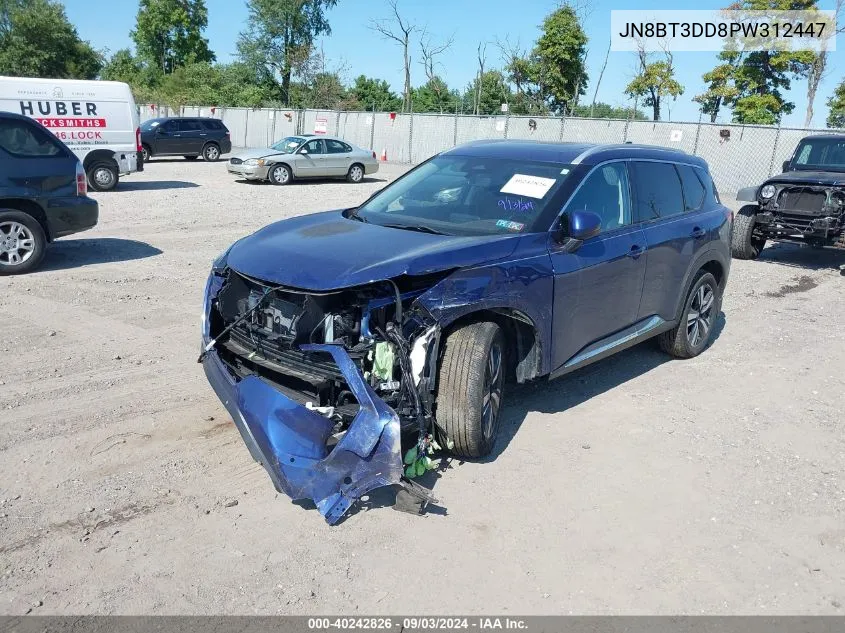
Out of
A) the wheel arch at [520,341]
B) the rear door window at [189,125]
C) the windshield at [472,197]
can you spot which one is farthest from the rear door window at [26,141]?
the rear door window at [189,125]

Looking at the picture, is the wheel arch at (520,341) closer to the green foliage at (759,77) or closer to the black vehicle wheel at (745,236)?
the black vehicle wheel at (745,236)

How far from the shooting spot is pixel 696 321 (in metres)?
6.59

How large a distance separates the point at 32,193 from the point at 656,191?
7.08 m

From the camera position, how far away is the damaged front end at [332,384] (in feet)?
11.8

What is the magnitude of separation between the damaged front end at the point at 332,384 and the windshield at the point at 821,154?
10272 mm

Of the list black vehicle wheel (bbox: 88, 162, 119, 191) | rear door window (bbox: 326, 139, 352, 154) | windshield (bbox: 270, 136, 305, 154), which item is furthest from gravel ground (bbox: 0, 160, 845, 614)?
rear door window (bbox: 326, 139, 352, 154)

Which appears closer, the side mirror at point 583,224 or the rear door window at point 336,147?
the side mirror at point 583,224

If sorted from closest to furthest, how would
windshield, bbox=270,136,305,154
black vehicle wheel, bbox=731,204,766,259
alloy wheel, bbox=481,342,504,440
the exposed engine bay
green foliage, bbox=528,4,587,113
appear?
1. alloy wheel, bbox=481,342,504,440
2. the exposed engine bay
3. black vehicle wheel, bbox=731,204,766,259
4. windshield, bbox=270,136,305,154
5. green foliage, bbox=528,4,587,113

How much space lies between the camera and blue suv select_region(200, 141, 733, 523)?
3.68 metres

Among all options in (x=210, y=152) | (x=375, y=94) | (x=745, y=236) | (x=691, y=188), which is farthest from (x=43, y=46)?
(x=691, y=188)

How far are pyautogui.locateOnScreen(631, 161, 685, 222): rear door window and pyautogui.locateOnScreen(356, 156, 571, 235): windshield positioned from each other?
87cm

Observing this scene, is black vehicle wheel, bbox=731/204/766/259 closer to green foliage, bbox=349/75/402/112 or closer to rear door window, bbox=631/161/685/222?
rear door window, bbox=631/161/685/222

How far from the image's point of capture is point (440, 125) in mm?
30891

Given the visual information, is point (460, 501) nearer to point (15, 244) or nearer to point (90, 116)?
point (15, 244)
